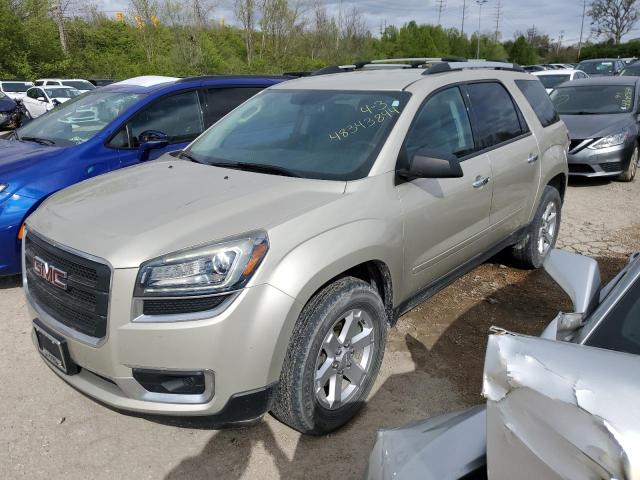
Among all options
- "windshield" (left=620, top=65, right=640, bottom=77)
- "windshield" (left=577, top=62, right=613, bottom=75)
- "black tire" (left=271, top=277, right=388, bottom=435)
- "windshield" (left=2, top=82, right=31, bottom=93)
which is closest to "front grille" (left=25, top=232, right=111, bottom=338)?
"black tire" (left=271, top=277, right=388, bottom=435)

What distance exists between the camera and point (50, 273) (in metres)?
2.52

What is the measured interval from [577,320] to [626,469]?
810 mm

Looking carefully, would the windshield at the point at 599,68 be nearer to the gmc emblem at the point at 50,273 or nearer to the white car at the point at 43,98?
the white car at the point at 43,98

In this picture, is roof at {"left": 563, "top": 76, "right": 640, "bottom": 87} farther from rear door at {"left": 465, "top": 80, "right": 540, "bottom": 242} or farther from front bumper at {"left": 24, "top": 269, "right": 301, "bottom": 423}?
front bumper at {"left": 24, "top": 269, "right": 301, "bottom": 423}

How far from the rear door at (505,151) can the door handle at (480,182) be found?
151mm

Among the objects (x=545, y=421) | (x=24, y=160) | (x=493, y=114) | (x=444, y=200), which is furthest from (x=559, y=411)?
(x=24, y=160)

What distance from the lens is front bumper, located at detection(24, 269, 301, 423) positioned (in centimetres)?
217

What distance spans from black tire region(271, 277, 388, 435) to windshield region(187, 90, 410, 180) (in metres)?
0.65

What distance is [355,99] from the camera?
11.1 feet

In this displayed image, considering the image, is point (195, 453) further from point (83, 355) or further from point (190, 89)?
point (190, 89)

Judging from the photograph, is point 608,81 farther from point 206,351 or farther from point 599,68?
point 599,68

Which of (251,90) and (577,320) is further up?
(251,90)

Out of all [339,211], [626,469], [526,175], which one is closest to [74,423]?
[339,211]

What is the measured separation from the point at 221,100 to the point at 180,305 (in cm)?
396
